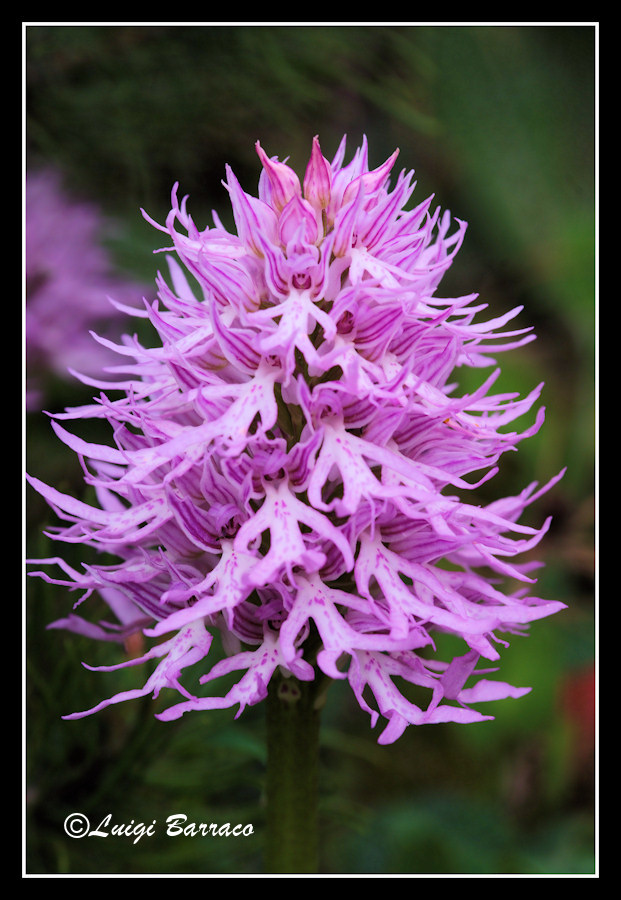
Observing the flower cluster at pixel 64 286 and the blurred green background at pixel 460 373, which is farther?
the flower cluster at pixel 64 286

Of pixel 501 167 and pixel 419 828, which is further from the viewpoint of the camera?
pixel 501 167

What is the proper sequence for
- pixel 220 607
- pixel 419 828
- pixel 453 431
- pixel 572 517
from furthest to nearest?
1. pixel 572 517
2. pixel 419 828
3. pixel 453 431
4. pixel 220 607

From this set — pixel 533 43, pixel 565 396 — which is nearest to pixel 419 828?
pixel 565 396

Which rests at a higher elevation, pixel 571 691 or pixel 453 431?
pixel 453 431

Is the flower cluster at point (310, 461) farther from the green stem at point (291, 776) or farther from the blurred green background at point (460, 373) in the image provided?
the blurred green background at point (460, 373)

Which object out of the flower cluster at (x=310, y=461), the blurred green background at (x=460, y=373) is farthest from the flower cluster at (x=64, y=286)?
the flower cluster at (x=310, y=461)

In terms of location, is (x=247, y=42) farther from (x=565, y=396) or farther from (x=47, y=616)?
(x=565, y=396)

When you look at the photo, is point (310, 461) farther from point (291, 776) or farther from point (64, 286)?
point (64, 286)

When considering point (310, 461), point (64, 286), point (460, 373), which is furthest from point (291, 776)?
point (460, 373)
